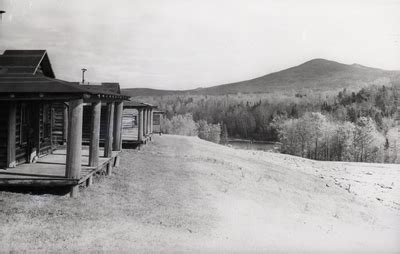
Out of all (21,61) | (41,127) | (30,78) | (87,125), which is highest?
(21,61)

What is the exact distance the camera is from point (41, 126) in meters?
15.4

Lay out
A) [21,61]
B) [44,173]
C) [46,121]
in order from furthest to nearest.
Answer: [46,121] < [21,61] < [44,173]

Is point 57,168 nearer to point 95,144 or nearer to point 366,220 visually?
point 95,144

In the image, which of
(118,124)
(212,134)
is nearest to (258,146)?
(212,134)

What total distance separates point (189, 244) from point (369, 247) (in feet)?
18.4

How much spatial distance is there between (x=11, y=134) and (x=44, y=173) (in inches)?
79.2

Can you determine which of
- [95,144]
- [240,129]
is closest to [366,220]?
[95,144]

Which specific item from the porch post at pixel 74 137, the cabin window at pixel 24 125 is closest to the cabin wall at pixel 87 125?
the cabin window at pixel 24 125

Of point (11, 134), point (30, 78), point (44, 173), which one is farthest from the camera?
point (11, 134)

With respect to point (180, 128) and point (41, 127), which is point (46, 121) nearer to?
point (41, 127)

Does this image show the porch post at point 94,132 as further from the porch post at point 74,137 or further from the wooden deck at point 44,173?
the porch post at point 74,137

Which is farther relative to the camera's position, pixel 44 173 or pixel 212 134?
pixel 212 134

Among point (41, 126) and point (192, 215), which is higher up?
point (41, 126)

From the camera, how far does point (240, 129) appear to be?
133 m
